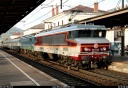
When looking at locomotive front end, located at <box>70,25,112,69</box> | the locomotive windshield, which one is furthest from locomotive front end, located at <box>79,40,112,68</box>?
the locomotive windshield

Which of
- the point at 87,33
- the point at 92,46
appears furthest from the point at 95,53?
the point at 87,33

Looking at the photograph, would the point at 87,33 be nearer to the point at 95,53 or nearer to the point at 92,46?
the point at 92,46

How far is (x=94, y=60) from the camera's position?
17203 mm

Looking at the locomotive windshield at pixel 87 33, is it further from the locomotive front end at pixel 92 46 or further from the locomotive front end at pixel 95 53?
the locomotive front end at pixel 95 53

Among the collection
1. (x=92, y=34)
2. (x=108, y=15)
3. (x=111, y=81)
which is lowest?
(x=111, y=81)

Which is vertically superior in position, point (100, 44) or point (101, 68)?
point (100, 44)

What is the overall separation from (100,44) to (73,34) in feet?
6.51

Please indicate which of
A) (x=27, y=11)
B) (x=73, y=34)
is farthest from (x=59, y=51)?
(x=27, y=11)

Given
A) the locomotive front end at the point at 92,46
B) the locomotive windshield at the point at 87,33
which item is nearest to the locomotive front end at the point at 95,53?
the locomotive front end at the point at 92,46

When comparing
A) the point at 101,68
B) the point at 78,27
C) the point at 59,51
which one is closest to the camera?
the point at 78,27

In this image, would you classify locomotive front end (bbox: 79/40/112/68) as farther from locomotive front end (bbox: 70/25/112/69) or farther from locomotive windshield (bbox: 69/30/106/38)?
locomotive windshield (bbox: 69/30/106/38)

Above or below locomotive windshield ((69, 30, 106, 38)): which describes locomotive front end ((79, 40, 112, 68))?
below

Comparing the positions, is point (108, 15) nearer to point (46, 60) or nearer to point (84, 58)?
point (84, 58)

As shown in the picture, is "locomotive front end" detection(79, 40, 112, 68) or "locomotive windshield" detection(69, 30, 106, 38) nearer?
"locomotive front end" detection(79, 40, 112, 68)
